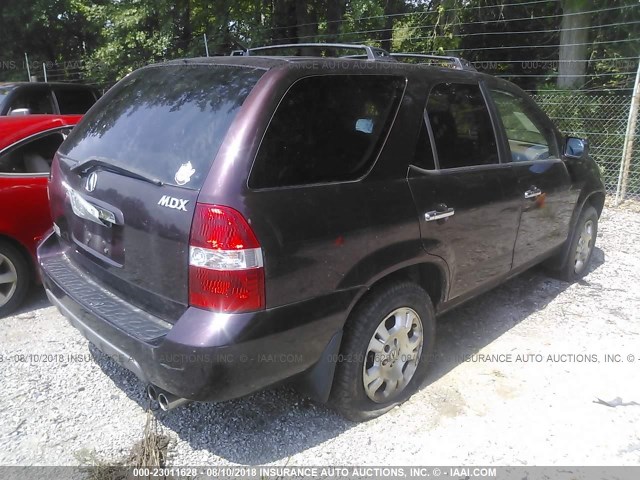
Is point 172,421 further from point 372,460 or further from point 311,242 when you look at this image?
point 311,242

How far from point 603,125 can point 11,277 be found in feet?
26.8

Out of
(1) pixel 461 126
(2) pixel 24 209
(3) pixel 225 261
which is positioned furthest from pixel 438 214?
(2) pixel 24 209

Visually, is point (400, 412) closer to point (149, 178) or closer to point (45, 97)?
point (149, 178)

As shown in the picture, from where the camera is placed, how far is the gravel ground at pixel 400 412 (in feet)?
9.00

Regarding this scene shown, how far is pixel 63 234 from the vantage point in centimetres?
309

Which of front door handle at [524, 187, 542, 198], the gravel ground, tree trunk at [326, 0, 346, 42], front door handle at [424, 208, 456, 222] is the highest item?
tree trunk at [326, 0, 346, 42]

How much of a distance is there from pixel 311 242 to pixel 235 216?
14.7 inches

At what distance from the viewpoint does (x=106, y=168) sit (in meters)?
2.64

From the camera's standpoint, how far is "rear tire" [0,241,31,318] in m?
4.01

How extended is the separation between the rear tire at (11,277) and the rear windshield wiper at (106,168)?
60.8 inches

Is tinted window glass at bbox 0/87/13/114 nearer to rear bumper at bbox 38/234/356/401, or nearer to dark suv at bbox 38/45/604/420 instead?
dark suv at bbox 38/45/604/420

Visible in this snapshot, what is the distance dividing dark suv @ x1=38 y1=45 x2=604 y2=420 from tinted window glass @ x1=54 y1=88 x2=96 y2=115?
4213 mm

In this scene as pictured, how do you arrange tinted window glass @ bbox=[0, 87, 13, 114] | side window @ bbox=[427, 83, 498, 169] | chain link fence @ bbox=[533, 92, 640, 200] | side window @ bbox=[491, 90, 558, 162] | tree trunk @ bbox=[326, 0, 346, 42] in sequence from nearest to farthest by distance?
side window @ bbox=[427, 83, 498, 169], side window @ bbox=[491, 90, 558, 162], tinted window glass @ bbox=[0, 87, 13, 114], chain link fence @ bbox=[533, 92, 640, 200], tree trunk @ bbox=[326, 0, 346, 42]

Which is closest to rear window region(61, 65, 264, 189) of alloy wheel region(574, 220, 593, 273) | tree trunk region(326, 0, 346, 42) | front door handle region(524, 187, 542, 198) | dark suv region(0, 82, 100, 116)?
front door handle region(524, 187, 542, 198)
